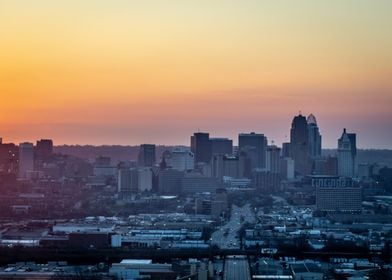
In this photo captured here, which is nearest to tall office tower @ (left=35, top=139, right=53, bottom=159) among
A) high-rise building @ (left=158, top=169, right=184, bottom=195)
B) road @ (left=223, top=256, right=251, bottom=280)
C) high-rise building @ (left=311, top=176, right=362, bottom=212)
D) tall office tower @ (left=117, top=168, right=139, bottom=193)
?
tall office tower @ (left=117, top=168, right=139, bottom=193)

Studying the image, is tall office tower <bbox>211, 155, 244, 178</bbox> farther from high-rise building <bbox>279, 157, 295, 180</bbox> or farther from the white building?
the white building

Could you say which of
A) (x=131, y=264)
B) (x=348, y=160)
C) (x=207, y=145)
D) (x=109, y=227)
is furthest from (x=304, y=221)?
(x=207, y=145)

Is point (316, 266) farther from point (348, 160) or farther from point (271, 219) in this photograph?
point (348, 160)

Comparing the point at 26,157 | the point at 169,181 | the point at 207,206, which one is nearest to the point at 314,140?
the point at 169,181

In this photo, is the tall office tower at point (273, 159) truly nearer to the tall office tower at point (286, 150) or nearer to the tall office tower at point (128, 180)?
the tall office tower at point (286, 150)

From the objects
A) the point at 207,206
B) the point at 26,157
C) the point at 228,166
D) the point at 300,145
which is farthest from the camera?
the point at 300,145

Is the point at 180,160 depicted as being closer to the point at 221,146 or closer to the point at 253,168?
the point at 253,168
